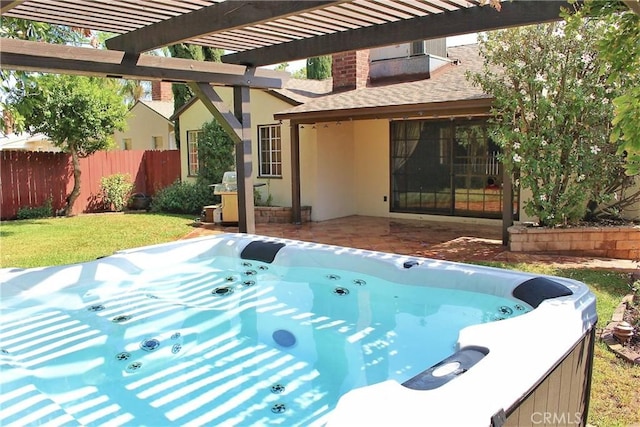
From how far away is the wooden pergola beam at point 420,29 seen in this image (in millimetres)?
4660

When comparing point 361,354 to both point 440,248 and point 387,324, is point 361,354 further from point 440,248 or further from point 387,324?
point 440,248

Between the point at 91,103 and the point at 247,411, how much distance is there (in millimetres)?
12612

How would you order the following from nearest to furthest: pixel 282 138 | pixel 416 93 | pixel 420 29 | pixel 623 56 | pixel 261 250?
pixel 623 56
pixel 420 29
pixel 261 250
pixel 416 93
pixel 282 138

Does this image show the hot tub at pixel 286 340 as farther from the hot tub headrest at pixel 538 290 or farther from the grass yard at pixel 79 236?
the grass yard at pixel 79 236

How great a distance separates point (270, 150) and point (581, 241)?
8.08 meters

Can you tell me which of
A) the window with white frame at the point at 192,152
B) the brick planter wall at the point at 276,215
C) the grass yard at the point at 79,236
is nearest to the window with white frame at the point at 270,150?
the brick planter wall at the point at 276,215

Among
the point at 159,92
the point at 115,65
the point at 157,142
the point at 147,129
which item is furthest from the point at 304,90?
the point at 159,92

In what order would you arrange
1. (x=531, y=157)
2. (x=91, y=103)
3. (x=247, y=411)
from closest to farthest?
(x=247, y=411)
(x=531, y=157)
(x=91, y=103)

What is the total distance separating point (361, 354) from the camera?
4504 mm

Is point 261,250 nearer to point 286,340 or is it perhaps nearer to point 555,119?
point 286,340

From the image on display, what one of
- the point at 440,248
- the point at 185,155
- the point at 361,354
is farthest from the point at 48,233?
the point at 361,354

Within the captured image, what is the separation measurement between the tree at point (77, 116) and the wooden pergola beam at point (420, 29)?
883cm

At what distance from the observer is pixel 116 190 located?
16.1 metres

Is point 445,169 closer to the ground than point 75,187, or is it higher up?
higher up
